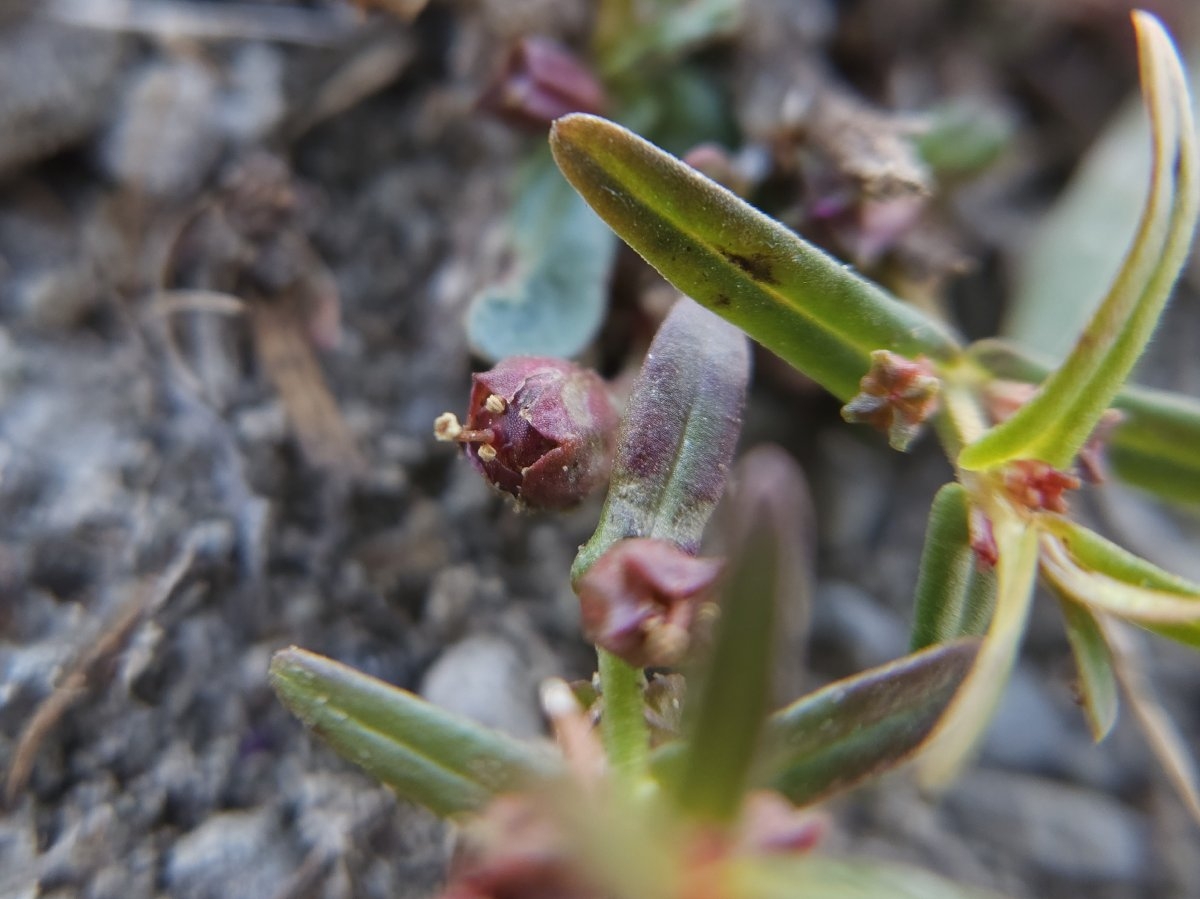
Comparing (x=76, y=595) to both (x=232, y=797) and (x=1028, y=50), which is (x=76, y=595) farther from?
(x=1028, y=50)

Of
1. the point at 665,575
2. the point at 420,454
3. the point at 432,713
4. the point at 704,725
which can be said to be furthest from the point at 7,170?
the point at 704,725

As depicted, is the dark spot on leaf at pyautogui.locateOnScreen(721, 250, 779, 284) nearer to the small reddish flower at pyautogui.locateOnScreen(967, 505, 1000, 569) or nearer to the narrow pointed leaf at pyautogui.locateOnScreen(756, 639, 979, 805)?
the small reddish flower at pyautogui.locateOnScreen(967, 505, 1000, 569)

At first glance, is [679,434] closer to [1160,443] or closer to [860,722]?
[860,722]

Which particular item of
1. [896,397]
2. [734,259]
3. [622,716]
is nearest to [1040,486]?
[896,397]

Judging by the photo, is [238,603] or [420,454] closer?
[238,603]

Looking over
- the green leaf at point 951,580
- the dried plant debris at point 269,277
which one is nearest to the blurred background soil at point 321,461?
the dried plant debris at point 269,277

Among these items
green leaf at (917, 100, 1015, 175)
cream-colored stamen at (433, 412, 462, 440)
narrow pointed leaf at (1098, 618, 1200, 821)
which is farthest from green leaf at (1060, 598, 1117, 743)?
green leaf at (917, 100, 1015, 175)

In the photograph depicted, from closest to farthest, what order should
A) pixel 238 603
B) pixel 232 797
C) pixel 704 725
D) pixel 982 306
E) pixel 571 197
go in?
pixel 704 725, pixel 232 797, pixel 238 603, pixel 571 197, pixel 982 306

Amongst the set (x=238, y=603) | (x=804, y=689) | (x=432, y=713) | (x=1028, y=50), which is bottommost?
(x=804, y=689)
